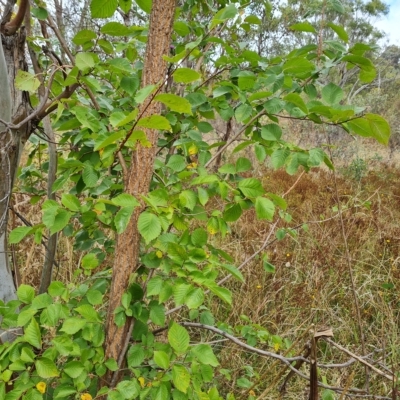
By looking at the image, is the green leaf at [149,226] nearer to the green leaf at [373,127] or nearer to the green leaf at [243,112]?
the green leaf at [243,112]

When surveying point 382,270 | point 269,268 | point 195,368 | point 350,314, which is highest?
point 269,268

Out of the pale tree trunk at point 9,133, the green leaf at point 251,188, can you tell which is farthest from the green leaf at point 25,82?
the green leaf at point 251,188

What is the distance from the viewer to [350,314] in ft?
7.30

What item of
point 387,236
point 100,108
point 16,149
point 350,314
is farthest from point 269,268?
point 387,236

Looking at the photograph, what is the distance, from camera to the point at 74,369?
0.79 m

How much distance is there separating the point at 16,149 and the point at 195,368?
2.56ft

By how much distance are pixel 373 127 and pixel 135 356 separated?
0.75 meters

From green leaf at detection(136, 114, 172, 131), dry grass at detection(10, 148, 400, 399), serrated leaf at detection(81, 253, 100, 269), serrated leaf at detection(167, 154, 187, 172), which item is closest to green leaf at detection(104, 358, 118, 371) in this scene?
serrated leaf at detection(81, 253, 100, 269)

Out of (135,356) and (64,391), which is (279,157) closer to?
(135,356)

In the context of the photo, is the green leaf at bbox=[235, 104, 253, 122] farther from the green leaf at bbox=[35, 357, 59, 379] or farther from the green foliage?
the green leaf at bbox=[35, 357, 59, 379]

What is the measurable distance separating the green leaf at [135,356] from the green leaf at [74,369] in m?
0.11

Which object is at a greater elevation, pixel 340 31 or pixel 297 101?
pixel 340 31

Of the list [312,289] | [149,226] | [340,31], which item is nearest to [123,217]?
[149,226]

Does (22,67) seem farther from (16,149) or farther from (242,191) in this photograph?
(242,191)
